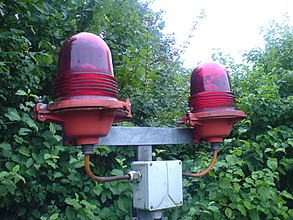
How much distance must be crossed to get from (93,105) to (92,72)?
4.0 inches

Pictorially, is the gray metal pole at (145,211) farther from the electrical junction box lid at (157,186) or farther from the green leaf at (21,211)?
the green leaf at (21,211)

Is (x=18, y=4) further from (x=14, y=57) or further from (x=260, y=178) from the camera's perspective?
(x=260, y=178)

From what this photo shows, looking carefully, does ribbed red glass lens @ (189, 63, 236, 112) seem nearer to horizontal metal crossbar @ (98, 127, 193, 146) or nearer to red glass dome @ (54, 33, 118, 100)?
horizontal metal crossbar @ (98, 127, 193, 146)

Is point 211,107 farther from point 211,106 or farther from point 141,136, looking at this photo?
point 141,136

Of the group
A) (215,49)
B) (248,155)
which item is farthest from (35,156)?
(215,49)

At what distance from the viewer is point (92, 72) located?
80cm

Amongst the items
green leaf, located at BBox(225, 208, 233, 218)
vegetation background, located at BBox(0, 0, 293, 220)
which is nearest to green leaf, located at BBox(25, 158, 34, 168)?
vegetation background, located at BBox(0, 0, 293, 220)

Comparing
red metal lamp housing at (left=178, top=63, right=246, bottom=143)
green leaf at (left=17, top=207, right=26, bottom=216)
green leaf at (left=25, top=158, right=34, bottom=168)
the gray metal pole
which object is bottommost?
green leaf at (left=17, top=207, right=26, bottom=216)

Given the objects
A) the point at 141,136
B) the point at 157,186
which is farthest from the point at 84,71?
the point at 157,186

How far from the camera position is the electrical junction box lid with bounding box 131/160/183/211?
88 cm

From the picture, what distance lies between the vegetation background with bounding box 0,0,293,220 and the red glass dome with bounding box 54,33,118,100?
0.71 metres

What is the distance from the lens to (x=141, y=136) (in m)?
0.95

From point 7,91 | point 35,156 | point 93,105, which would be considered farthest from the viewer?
point 7,91

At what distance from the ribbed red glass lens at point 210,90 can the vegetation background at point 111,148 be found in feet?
2.31
